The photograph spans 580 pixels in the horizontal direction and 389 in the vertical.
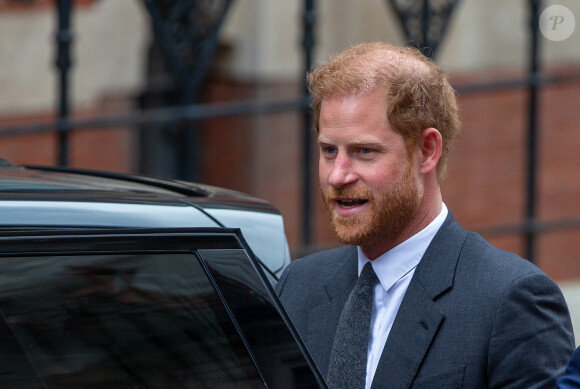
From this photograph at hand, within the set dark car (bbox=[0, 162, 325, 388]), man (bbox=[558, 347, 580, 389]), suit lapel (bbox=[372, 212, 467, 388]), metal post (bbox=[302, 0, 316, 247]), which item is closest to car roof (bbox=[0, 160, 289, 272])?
dark car (bbox=[0, 162, 325, 388])

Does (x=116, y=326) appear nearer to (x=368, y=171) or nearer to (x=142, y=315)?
(x=142, y=315)

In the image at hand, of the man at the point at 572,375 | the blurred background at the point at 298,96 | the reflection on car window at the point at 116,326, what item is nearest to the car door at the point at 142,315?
the reflection on car window at the point at 116,326

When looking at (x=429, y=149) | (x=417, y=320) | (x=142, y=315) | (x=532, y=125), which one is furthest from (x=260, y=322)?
(x=532, y=125)

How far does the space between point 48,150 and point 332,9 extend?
2.56m

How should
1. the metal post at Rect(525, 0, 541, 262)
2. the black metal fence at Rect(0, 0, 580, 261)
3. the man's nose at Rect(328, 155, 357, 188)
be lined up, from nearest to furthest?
the man's nose at Rect(328, 155, 357, 188)
the black metal fence at Rect(0, 0, 580, 261)
the metal post at Rect(525, 0, 541, 262)

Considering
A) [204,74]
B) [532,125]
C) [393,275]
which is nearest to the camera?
[393,275]

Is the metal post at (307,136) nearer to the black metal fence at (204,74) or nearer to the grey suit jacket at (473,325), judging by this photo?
the black metal fence at (204,74)

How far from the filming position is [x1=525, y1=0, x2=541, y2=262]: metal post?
312 inches

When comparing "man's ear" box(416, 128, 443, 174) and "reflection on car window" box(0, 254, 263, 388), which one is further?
"man's ear" box(416, 128, 443, 174)

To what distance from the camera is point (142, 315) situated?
2.08 meters

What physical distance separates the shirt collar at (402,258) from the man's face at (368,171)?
A: 0.06 m

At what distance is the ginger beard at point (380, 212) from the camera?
2314 millimetres

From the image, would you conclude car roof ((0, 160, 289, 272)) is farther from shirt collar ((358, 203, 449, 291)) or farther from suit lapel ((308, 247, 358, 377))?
shirt collar ((358, 203, 449, 291))

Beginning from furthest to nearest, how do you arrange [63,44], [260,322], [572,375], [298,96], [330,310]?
[298,96] → [63,44] → [330,310] → [260,322] → [572,375]
